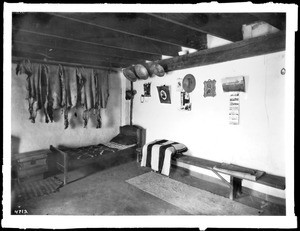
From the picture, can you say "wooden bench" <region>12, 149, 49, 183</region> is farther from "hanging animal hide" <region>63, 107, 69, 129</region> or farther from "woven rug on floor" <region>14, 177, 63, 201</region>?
"hanging animal hide" <region>63, 107, 69, 129</region>

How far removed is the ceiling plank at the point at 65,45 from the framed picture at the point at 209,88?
1.46 m

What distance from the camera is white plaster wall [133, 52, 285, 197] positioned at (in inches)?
127

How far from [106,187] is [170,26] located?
2991mm

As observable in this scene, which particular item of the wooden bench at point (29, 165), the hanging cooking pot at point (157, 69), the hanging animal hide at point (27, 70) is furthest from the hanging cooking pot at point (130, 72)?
the wooden bench at point (29, 165)

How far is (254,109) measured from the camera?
345 centimetres

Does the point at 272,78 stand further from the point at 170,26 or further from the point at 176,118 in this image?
the point at 176,118

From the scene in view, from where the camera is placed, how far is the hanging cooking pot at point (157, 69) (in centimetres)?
476

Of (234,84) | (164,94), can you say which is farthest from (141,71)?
(234,84)

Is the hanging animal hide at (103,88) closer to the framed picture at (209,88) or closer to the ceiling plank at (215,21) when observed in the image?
the framed picture at (209,88)

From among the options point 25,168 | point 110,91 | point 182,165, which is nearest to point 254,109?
point 182,165

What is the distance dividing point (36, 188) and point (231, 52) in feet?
13.7

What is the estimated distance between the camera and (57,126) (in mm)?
5145

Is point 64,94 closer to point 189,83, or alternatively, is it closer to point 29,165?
point 29,165

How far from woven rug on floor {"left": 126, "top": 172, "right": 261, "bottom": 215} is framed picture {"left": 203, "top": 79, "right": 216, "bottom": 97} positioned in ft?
5.87
